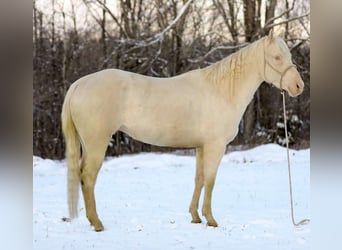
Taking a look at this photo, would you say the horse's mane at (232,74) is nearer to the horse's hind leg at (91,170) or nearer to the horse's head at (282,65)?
the horse's head at (282,65)

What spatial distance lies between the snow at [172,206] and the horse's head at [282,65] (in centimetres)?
100

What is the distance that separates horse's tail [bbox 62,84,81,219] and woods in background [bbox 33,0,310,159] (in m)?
5.15

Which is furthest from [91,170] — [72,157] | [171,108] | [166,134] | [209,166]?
[209,166]

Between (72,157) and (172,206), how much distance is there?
1.30 metres

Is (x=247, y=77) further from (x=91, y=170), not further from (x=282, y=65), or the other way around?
(x=91, y=170)

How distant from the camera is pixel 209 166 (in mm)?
2980

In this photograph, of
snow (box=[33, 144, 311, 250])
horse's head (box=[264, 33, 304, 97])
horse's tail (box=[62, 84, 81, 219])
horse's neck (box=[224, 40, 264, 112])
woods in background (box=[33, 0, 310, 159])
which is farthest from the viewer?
woods in background (box=[33, 0, 310, 159])

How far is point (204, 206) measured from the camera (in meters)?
3.05

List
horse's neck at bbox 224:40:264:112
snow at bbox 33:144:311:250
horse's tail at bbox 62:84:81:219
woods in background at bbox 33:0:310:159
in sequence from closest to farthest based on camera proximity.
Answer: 1. snow at bbox 33:144:311:250
2. horse's tail at bbox 62:84:81:219
3. horse's neck at bbox 224:40:264:112
4. woods in background at bbox 33:0:310:159

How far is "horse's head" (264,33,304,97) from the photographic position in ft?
9.51

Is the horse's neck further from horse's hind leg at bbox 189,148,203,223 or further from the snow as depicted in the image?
the snow

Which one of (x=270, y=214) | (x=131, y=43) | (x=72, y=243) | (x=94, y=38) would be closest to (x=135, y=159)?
(x=131, y=43)

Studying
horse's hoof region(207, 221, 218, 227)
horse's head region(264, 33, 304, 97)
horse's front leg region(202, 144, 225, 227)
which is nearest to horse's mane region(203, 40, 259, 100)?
horse's head region(264, 33, 304, 97)

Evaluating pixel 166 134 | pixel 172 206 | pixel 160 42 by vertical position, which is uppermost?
pixel 160 42
